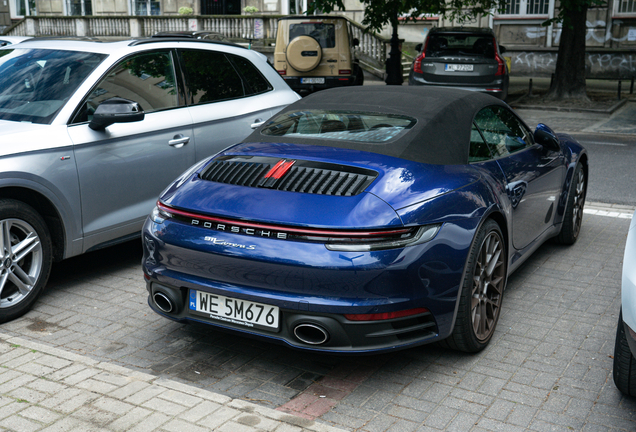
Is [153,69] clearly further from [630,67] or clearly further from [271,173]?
[630,67]

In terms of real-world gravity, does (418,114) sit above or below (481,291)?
above

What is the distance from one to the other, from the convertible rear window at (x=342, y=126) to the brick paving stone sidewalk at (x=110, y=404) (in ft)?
5.60

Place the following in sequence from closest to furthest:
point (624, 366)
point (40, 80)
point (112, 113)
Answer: point (624, 366)
point (112, 113)
point (40, 80)

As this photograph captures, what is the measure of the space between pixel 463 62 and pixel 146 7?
27689mm

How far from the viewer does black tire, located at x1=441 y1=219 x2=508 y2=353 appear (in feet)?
12.3

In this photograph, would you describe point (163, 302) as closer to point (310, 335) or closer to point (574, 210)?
point (310, 335)

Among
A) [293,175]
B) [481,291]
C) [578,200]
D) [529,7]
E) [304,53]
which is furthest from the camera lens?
[529,7]

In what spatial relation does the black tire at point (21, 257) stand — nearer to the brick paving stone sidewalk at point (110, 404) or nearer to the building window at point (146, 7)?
the brick paving stone sidewalk at point (110, 404)

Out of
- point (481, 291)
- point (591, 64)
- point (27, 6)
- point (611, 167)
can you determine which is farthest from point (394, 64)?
point (27, 6)

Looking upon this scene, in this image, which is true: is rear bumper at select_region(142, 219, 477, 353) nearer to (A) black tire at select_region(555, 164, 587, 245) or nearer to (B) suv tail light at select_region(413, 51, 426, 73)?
(A) black tire at select_region(555, 164, 587, 245)

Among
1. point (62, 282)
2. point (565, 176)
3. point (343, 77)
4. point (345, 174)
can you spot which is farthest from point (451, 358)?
point (343, 77)

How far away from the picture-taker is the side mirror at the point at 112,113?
4809mm

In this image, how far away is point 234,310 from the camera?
3.59 m

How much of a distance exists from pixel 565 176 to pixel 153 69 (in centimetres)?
348
